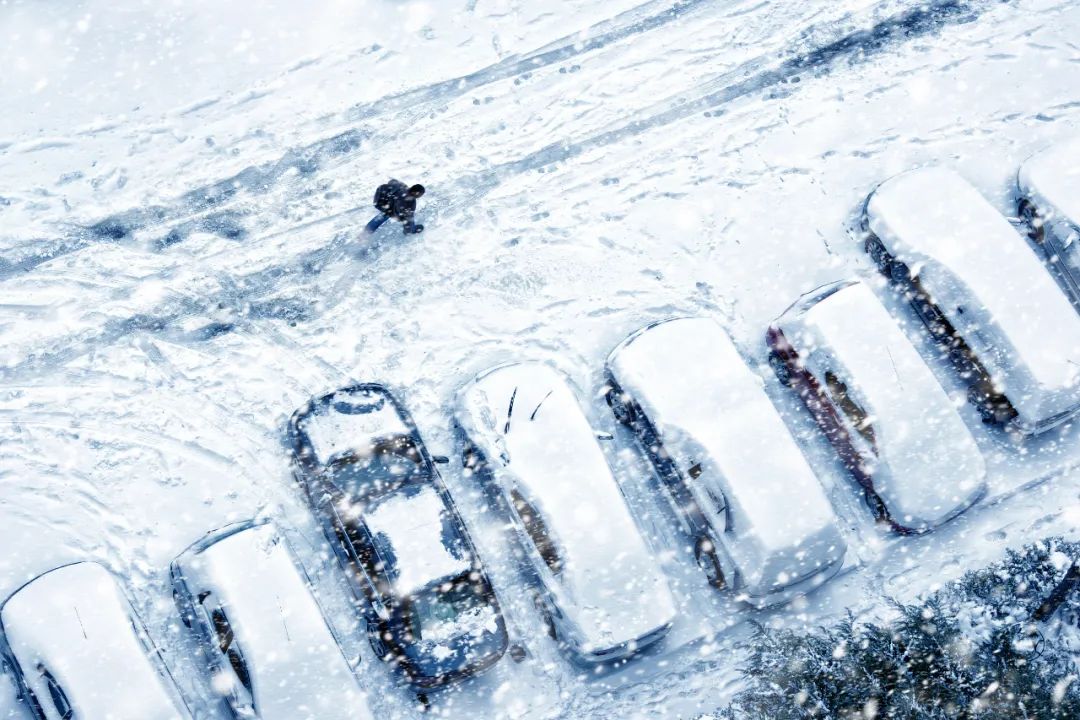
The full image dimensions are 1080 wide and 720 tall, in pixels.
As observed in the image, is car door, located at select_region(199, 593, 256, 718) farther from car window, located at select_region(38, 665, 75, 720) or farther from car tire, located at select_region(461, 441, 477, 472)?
car tire, located at select_region(461, 441, 477, 472)

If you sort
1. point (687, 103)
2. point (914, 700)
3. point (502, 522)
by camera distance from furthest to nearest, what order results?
point (687, 103) → point (502, 522) → point (914, 700)

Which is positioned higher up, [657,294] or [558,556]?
[657,294]

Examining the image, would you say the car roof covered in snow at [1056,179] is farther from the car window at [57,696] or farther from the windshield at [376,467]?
the car window at [57,696]

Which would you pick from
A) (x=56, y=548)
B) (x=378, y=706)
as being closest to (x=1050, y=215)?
(x=378, y=706)

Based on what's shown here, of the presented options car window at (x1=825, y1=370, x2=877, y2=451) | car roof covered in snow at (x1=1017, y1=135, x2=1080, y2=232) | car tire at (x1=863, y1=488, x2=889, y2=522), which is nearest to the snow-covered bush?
car tire at (x1=863, y1=488, x2=889, y2=522)

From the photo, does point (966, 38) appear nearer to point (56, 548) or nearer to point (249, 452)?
point (249, 452)
